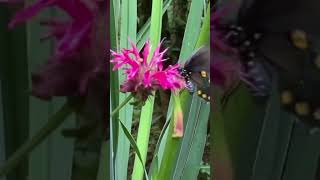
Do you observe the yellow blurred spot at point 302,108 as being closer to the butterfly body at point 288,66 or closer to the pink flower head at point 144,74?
the butterfly body at point 288,66

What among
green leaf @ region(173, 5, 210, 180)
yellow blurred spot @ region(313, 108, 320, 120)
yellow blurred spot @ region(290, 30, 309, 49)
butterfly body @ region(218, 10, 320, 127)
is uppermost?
yellow blurred spot @ region(290, 30, 309, 49)

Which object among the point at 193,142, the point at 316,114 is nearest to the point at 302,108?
the point at 316,114

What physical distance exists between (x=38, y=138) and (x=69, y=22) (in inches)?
4.4

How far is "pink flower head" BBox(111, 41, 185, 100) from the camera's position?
80cm

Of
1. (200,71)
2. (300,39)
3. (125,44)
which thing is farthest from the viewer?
(125,44)

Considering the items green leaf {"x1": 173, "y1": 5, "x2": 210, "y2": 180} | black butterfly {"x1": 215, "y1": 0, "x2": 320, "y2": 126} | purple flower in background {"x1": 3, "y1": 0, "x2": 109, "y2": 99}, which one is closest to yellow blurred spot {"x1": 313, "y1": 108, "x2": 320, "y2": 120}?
black butterfly {"x1": 215, "y1": 0, "x2": 320, "y2": 126}

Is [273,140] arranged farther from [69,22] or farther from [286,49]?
[69,22]

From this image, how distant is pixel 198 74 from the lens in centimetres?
82

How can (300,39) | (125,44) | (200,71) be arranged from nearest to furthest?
1. (300,39)
2. (200,71)
3. (125,44)

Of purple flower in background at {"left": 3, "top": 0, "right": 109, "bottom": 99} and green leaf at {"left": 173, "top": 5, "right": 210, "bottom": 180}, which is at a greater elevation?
purple flower in background at {"left": 3, "top": 0, "right": 109, "bottom": 99}

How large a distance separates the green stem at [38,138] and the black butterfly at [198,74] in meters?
0.27

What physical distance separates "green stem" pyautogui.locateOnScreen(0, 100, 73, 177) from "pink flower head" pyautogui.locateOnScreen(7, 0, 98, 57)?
0.17 feet

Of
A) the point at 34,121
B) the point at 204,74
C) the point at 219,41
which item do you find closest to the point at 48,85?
the point at 34,121

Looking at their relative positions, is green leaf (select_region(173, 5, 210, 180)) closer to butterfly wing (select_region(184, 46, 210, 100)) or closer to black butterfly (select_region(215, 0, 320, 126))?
butterfly wing (select_region(184, 46, 210, 100))
